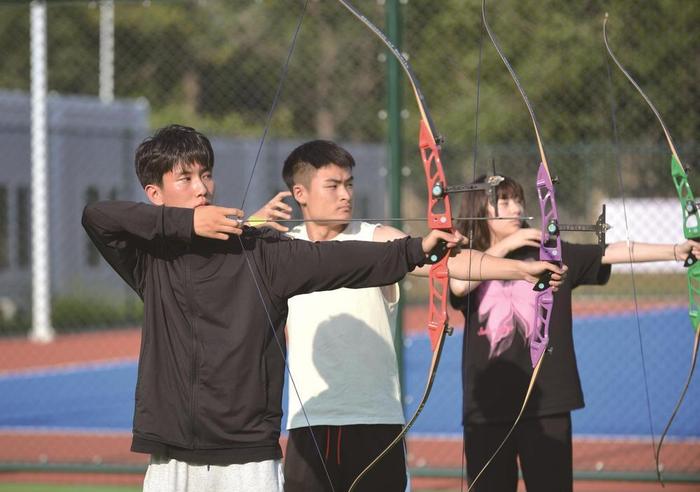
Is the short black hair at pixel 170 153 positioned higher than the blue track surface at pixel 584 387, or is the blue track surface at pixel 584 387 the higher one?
the short black hair at pixel 170 153

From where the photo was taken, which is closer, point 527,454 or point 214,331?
point 214,331

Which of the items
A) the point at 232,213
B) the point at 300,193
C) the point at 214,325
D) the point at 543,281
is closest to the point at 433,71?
the point at 300,193

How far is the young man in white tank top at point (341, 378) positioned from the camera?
3.80 metres

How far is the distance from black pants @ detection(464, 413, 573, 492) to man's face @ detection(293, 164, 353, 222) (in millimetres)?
1016

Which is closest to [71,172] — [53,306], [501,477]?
[53,306]

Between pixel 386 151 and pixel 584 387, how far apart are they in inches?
196

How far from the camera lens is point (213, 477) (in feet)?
10.0

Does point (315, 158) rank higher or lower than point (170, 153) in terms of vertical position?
higher

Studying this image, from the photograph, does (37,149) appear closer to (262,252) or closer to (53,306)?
(53,306)

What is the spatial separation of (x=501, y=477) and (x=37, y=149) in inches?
394

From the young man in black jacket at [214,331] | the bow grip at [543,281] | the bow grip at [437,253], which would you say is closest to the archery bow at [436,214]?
the bow grip at [437,253]

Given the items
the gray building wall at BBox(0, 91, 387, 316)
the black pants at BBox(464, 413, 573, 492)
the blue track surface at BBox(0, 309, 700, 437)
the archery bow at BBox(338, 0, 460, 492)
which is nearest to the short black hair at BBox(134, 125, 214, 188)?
the archery bow at BBox(338, 0, 460, 492)

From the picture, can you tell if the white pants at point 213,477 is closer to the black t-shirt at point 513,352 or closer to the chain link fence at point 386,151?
the chain link fence at point 386,151

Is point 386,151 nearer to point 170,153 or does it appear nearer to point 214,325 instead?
point 170,153
